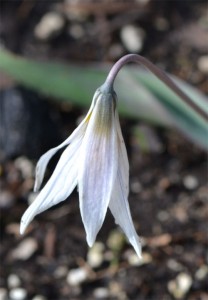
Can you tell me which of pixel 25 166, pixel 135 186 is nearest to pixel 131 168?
pixel 135 186

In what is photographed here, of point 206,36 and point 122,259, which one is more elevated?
point 206,36

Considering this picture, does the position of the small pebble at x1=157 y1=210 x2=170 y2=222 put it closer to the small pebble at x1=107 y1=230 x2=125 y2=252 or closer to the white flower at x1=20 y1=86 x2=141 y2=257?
the small pebble at x1=107 y1=230 x2=125 y2=252

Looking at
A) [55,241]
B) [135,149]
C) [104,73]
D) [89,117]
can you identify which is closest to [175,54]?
[135,149]

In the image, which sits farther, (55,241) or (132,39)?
(132,39)

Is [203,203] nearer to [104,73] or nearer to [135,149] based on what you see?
[135,149]

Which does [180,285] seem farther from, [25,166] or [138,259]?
[25,166]

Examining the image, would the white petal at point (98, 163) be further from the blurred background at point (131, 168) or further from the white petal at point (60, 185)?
the blurred background at point (131, 168)
